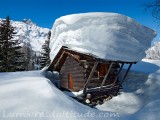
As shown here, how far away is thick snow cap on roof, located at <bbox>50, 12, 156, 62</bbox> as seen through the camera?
1408 centimetres

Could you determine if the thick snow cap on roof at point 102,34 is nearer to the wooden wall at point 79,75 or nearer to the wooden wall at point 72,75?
the wooden wall at point 79,75

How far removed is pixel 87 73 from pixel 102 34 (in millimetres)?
3484

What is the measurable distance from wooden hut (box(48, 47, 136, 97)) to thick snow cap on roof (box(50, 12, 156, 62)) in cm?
64

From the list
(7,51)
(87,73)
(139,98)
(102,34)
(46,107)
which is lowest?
(139,98)

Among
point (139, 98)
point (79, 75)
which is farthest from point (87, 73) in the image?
point (139, 98)

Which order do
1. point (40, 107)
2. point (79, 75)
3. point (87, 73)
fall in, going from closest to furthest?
point (40, 107) < point (87, 73) < point (79, 75)

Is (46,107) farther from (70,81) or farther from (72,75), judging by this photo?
(70,81)

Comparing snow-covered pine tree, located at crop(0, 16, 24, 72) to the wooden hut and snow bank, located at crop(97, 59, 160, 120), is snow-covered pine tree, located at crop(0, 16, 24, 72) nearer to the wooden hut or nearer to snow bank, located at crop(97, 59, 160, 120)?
the wooden hut

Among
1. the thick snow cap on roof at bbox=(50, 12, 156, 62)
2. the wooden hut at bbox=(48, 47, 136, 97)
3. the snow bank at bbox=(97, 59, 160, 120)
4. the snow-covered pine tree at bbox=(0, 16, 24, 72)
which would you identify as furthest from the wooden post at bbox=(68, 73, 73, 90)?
the snow-covered pine tree at bbox=(0, 16, 24, 72)

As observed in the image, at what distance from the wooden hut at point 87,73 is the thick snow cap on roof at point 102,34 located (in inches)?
25.2

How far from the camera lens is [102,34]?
14242 mm

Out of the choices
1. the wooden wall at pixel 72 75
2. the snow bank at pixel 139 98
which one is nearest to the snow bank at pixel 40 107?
the snow bank at pixel 139 98

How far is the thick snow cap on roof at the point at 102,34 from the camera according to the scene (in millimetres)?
14081

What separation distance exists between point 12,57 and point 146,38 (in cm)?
1860
